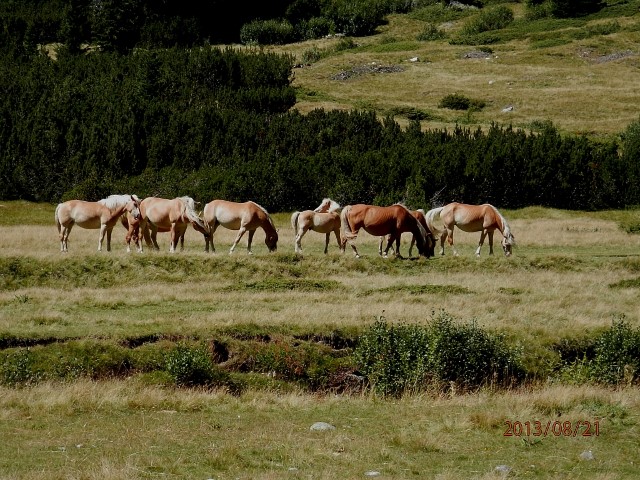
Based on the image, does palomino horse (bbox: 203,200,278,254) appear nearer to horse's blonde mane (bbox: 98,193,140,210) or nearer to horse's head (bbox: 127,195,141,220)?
horse's head (bbox: 127,195,141,220)

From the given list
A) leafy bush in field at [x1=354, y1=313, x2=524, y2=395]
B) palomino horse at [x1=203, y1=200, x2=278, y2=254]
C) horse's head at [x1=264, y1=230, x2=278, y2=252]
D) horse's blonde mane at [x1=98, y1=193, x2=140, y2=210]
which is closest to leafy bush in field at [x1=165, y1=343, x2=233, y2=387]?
leafy bush in field at [x1=354, y1=313, x2=524, y2=395]

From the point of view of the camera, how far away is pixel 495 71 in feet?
369

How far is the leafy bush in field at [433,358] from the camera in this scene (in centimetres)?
1777

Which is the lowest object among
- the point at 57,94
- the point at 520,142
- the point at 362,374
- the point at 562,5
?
the point at 362,374

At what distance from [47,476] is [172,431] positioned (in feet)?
9.97

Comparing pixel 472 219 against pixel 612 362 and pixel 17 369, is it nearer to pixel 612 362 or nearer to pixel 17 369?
pixel 612 362

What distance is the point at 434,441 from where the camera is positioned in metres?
12.7

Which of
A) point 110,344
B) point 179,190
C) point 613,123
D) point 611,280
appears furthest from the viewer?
point 613,123

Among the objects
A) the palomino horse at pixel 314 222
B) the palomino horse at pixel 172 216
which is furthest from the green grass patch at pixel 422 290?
the palomino horse at pixel 172 216

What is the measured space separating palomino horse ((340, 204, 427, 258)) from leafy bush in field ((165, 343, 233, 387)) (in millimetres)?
15293

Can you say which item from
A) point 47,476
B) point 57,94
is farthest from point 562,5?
point 47,476

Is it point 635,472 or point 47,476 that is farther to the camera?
point 635,472

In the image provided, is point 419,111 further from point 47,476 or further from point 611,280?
point 47,476

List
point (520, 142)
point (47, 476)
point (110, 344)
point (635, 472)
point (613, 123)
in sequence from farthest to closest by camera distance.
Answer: point (613, 123), point (520, 142), point (110, 344), point (635, 472), point (47, 476)
